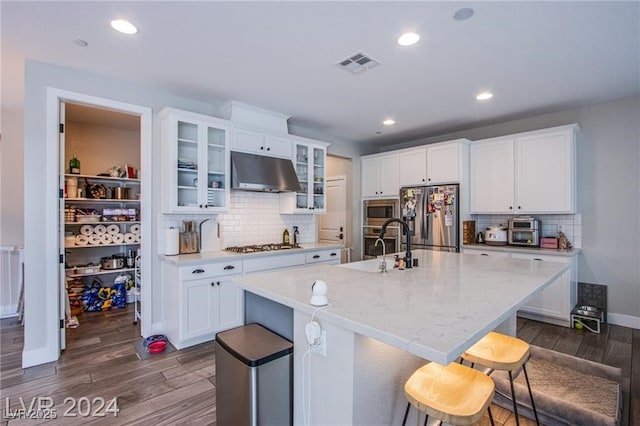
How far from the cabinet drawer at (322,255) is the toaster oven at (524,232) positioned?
Answer: 2.39 metres

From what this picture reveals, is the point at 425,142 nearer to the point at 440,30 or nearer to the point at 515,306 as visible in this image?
the point at 440,30

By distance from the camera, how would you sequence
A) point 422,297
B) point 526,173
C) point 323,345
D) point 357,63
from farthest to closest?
point 526,173, point 357,63, point 422,297, point 323,345

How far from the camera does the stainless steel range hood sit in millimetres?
3613

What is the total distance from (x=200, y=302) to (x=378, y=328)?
247 centimetres

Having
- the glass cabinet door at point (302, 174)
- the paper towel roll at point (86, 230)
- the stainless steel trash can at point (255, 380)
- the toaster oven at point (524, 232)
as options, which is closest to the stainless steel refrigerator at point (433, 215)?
the toaster oven at point (524, 232)

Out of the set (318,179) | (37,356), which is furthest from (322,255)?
(37,356)

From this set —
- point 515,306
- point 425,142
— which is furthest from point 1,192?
point 425,142

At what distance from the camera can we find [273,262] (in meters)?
3.62

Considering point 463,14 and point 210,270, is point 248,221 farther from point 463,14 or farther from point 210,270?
point 463,14

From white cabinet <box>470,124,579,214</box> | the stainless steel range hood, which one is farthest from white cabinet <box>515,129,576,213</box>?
the stainless steel range hood

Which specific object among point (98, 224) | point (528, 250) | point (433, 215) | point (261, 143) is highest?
point (261, 143)

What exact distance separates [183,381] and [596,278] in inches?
186

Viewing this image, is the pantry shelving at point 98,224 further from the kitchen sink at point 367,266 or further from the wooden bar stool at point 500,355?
the wooden bar stool at point 500,355

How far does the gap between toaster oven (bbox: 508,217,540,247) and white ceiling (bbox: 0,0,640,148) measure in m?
1.47
